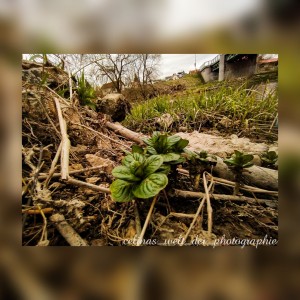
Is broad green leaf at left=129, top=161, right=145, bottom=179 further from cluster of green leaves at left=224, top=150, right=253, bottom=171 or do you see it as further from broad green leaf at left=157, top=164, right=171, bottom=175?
cluster of green leaves at left=224, top=150, right=253, bottom=171

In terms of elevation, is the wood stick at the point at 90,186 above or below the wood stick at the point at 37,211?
above

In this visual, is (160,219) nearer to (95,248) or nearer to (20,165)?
(95,248)

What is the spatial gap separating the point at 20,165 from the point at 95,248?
11.4 inches

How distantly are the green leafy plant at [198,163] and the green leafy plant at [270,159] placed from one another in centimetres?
13

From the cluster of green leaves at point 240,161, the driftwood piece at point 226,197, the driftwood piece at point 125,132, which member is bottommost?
the driftwood piece at point 226,197

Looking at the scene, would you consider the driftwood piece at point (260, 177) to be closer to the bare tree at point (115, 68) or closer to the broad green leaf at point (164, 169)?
the broad green leaf at point (164, 169)

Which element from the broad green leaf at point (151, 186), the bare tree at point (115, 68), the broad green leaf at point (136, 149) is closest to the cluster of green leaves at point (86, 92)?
the bare tree at point (115, 68)

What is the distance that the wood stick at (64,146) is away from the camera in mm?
606

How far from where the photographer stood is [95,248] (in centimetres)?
61

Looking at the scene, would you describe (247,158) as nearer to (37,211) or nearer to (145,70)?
(145,70)

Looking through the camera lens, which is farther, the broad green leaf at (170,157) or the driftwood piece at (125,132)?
the driftwood piece at (125,132)

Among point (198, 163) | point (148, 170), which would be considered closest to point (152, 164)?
point (148, 170)
